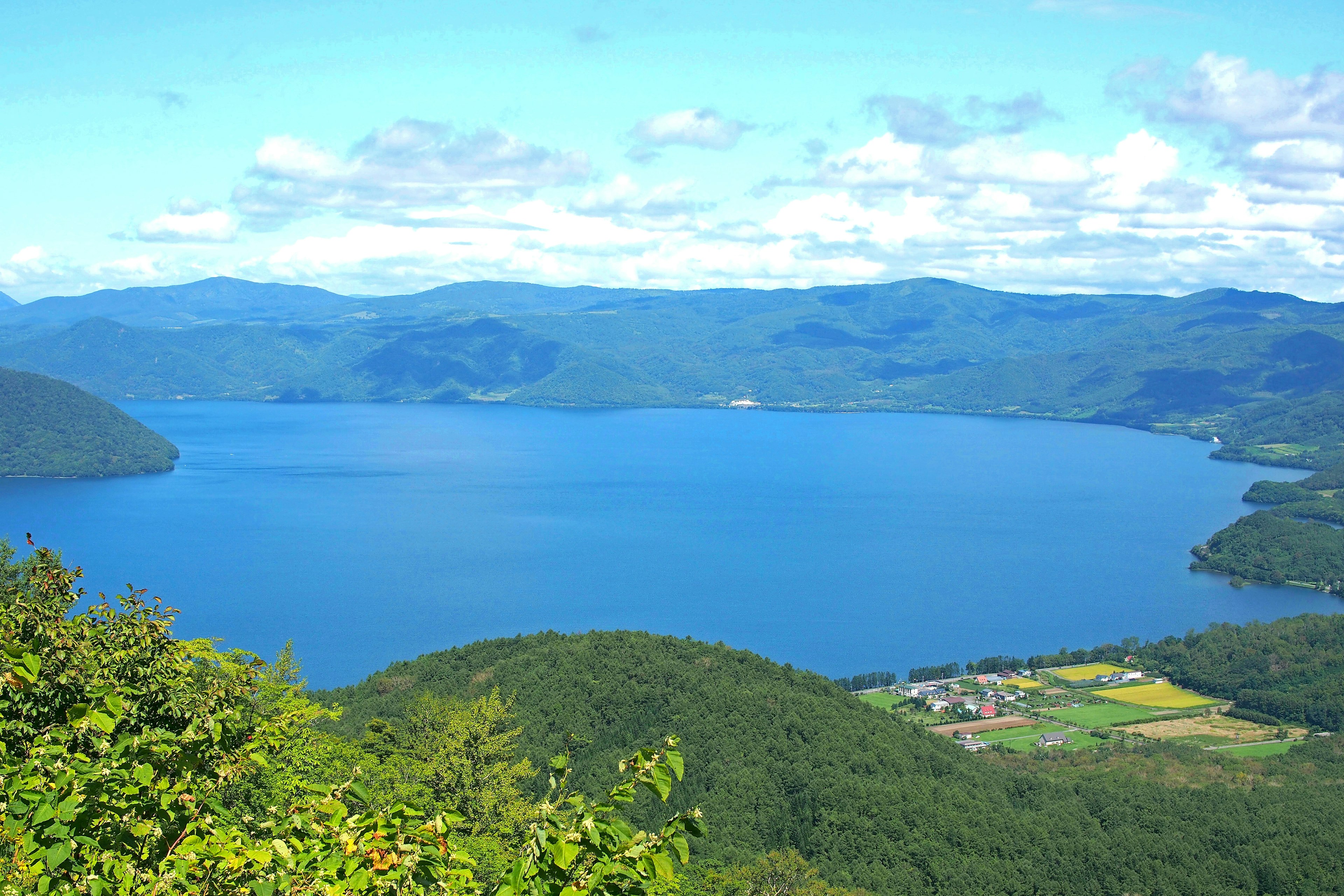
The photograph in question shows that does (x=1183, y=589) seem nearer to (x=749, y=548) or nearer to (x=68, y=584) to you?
(x=749, y=548)

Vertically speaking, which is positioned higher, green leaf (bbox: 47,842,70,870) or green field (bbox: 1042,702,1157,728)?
green leaf (bbox: 47,842,70,870)

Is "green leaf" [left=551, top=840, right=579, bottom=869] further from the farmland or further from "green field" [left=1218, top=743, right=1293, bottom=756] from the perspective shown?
the farmland

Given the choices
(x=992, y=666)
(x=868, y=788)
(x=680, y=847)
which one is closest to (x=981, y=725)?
(x=992, y=666)

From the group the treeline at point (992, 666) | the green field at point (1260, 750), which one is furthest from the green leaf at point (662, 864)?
the treeline at point (992, 666)

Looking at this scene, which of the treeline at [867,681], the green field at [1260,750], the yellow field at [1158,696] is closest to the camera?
the green field at [1260,750]

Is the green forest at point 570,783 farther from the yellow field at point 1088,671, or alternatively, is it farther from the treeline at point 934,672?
the treeline at point 934,672

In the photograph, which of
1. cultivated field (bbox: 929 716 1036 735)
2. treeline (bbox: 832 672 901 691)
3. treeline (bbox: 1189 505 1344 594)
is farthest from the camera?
treeline (bbox: 1189 505 1344 594)

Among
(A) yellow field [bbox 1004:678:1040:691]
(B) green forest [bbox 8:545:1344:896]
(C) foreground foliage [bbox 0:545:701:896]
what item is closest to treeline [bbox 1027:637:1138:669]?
(B) green forest [bbox 8:545:1344:896]
